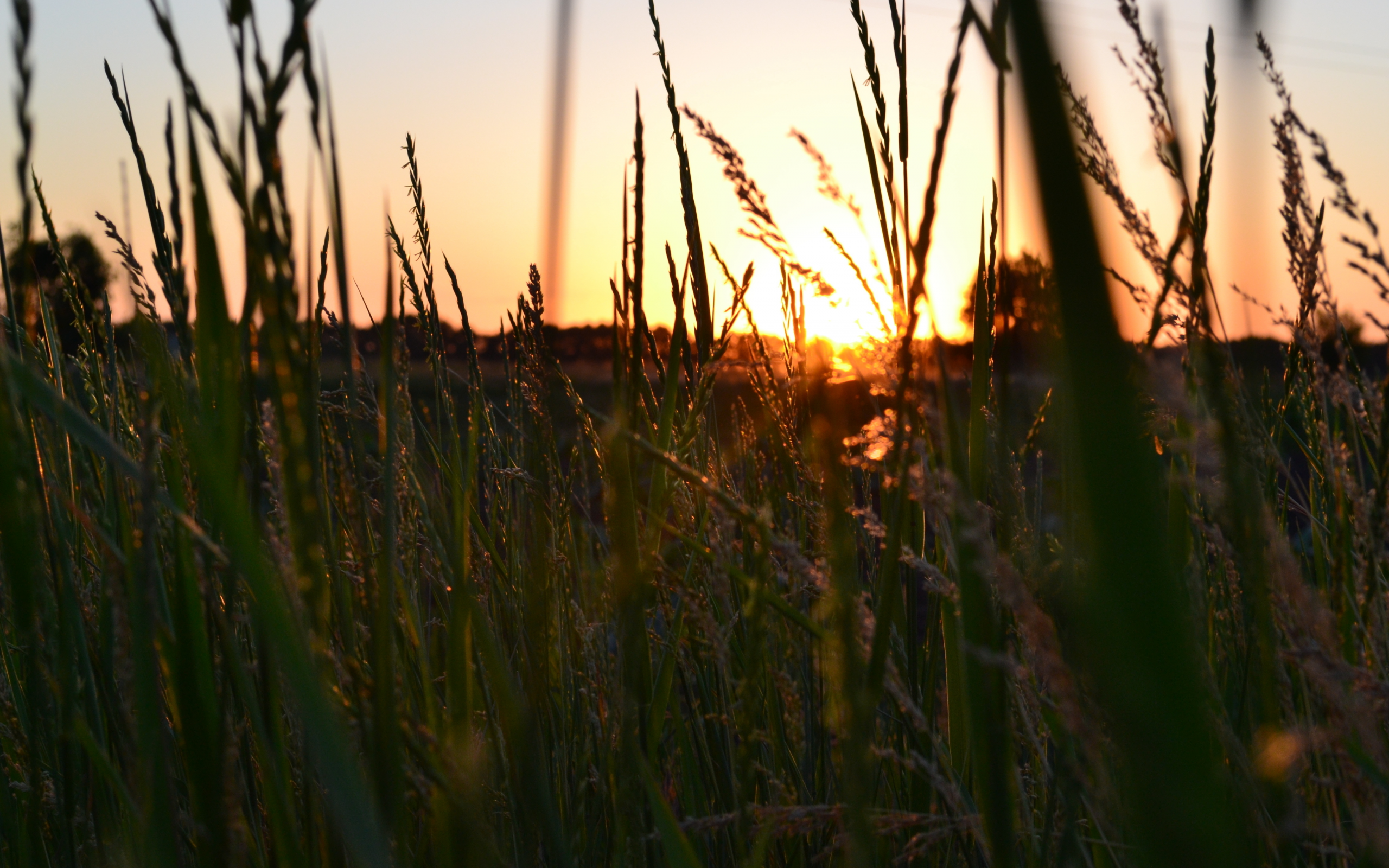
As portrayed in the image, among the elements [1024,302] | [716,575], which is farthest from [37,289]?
[1024,302]

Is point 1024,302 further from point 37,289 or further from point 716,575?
point 37,289

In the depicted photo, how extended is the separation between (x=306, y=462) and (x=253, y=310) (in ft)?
0.56

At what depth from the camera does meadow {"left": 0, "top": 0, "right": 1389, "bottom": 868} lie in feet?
1.24

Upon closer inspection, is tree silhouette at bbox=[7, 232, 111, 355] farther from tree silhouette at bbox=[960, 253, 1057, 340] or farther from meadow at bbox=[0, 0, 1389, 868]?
tree silhouette at bbox=[960, 253, 1057, 340]

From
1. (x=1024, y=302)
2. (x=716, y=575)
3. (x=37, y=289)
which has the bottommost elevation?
(x=716, y=575)

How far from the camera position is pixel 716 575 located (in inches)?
25.8

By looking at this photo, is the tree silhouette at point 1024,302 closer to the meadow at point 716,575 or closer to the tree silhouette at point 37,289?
the meadow at point 716,575

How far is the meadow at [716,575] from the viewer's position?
1.24ft

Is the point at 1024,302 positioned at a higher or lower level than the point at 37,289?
lower

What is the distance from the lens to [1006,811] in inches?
20.8

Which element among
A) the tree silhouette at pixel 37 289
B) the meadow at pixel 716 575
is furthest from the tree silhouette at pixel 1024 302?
the tree silhouette at pixel 37 289

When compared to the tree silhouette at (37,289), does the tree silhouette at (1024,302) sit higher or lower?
lower

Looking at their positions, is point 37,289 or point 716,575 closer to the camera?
point 716,575

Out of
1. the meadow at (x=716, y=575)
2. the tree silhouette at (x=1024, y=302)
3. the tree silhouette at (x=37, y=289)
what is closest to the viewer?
the tree silhouette at (x=1024, y=302)
